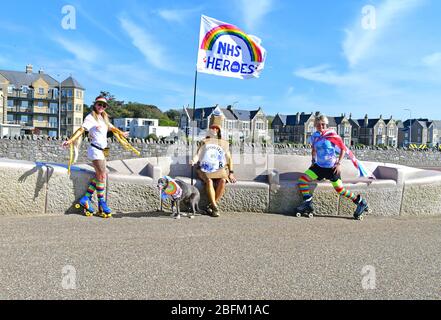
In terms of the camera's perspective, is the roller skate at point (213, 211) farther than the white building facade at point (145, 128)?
No

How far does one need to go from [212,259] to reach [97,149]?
3.16 m

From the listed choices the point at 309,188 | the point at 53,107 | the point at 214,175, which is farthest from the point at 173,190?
the point at 53,107

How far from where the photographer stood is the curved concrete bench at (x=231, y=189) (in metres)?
6.43

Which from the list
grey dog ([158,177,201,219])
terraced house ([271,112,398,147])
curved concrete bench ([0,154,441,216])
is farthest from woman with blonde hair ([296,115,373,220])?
terraced house ([271,112,398,147])

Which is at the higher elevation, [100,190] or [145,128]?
[145,128]

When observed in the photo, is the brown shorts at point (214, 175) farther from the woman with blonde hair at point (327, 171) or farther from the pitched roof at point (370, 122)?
the pitched roof at point (370, 122)

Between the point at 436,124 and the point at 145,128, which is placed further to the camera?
the point at 436,124

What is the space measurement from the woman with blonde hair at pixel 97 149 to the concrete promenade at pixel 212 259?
0.27 meters

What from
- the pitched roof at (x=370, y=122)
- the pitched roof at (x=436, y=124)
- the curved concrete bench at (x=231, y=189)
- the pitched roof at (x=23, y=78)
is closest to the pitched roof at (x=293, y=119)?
the pitched roof at (x=370, y=122)

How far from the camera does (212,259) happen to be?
443 centimetres

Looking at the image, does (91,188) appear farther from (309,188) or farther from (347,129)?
(347,129)

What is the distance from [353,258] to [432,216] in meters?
4.06

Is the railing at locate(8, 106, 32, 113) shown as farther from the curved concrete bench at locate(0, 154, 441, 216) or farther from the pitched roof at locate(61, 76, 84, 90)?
the curved concrete bench at locate(0, 154, 441, 216)

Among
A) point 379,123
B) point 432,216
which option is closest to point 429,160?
point 432,216
